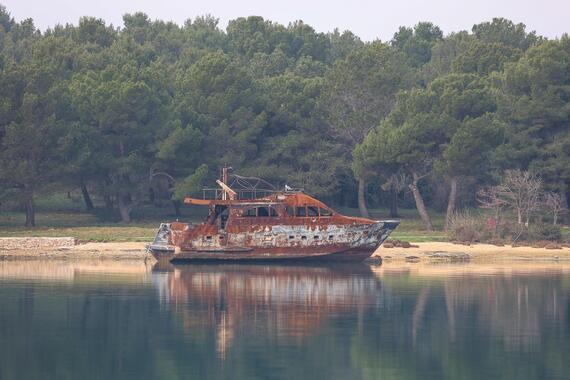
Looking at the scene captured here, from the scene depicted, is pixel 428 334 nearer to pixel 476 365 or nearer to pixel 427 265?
pixel 476 365

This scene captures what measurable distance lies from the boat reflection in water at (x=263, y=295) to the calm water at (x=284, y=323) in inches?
2.5

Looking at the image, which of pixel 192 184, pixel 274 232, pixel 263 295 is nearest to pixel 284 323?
pixel 263 295

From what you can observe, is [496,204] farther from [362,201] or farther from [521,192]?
[362,201]

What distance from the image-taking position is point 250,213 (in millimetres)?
60562

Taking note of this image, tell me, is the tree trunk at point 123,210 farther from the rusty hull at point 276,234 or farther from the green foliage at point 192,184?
the rusty hull at point 276,234

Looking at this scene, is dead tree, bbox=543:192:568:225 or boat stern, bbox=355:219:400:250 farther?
dead tree, bbox=543:192:568:225

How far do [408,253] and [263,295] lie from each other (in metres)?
17.7

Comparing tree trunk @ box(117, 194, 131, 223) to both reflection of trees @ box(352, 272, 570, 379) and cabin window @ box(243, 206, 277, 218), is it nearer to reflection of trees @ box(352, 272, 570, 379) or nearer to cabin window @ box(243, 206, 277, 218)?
cabin window @ box(243, 206, 277, 218)

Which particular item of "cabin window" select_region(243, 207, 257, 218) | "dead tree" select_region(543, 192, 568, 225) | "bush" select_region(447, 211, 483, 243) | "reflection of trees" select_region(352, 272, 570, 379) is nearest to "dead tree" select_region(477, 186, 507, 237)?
"bush" select_region(447, 211, 483, 243)

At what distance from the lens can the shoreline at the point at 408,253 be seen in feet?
209

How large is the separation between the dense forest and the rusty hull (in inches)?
584

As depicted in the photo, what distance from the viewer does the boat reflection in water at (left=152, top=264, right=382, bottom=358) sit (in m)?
39.8

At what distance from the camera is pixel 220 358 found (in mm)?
33156

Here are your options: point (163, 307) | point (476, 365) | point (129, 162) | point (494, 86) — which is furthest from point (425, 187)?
point (476, 365)
